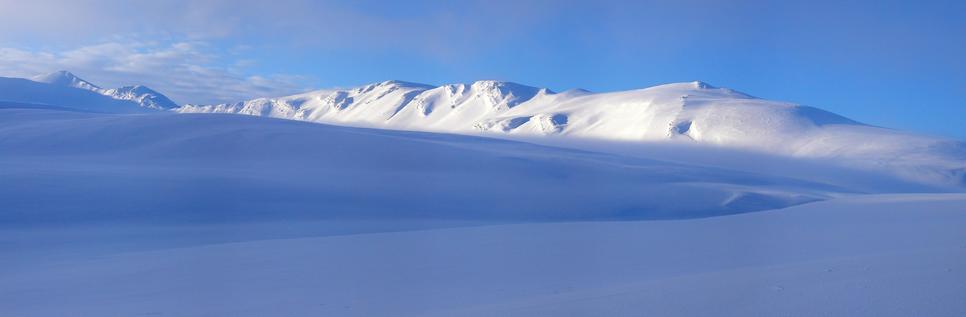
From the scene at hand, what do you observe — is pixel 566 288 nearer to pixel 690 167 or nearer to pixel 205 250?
pixel 205 250

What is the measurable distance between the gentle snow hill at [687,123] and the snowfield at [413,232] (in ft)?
55.0

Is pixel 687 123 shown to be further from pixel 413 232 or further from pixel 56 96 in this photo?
pixel 56 96

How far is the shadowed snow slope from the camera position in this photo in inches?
238

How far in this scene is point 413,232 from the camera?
14758 mm

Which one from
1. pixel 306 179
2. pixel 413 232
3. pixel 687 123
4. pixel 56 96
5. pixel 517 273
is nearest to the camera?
pixel 517 273

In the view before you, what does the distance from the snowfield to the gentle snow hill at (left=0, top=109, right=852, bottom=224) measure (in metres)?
0.10

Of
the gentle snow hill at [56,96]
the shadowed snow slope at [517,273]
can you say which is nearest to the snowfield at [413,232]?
the shadowed snow slope at [517,273]

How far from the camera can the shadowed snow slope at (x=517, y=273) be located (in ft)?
19.8

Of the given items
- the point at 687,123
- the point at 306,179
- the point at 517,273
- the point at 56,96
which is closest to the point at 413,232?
the point at 517,273

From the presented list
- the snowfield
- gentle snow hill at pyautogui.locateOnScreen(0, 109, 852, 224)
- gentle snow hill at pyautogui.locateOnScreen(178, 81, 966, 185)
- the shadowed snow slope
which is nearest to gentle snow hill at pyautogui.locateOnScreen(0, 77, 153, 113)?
gentle snow hill at pyautogui.locateOnScreen(178, 81, 966, 185)

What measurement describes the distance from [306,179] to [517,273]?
46.2ft

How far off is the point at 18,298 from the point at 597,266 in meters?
7.00

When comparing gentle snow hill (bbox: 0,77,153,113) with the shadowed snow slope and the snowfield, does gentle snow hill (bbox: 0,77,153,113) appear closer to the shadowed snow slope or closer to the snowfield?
the snowfield

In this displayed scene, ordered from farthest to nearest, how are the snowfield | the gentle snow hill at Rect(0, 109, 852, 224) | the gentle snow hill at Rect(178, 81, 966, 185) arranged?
the gentle snow hill at Rect(178, 81, 966, 185) < the gentle snow hill at Rect(0, 109, 852, 224) < the snowfield
